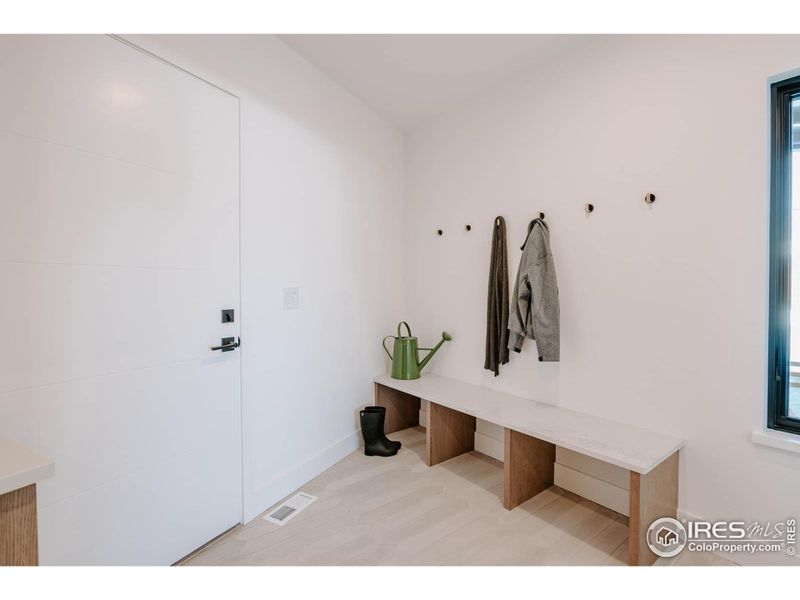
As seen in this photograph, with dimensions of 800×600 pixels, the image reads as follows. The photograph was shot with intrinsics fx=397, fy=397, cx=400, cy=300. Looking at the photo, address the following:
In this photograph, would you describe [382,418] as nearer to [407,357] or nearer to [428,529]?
[407,357]

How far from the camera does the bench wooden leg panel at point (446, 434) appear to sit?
8.34ft

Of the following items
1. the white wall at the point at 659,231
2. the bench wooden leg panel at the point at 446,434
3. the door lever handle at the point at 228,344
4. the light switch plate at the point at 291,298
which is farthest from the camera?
the bench wooden leg panel at the point at 446,434

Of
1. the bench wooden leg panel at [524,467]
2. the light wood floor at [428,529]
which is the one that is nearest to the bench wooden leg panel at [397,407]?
the light wood floor at [428,529]

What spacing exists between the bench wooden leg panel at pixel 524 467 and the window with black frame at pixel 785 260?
3.41 feet

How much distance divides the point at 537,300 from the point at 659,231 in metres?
0.64

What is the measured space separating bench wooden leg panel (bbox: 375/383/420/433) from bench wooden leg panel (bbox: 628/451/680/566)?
68.1 inches

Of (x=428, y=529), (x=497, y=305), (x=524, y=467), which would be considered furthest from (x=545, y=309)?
(x=428, y=529)

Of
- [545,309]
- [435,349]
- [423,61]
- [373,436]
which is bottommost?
[373,436]

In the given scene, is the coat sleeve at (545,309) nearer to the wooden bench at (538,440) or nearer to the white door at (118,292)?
the wooden bench at (538,440)

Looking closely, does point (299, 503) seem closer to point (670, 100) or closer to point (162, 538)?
point (162, 538)

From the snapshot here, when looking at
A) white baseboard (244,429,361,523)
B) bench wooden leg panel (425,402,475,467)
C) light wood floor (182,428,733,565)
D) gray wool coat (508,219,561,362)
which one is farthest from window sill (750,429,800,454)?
white baseboard (244,429,361,523)

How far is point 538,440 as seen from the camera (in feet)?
7.35

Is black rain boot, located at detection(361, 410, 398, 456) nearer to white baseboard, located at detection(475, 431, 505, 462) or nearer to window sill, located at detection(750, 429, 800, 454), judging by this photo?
white baseboard, located at detection(475, 431, 505, 462)

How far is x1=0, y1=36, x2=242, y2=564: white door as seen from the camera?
1250 mm
